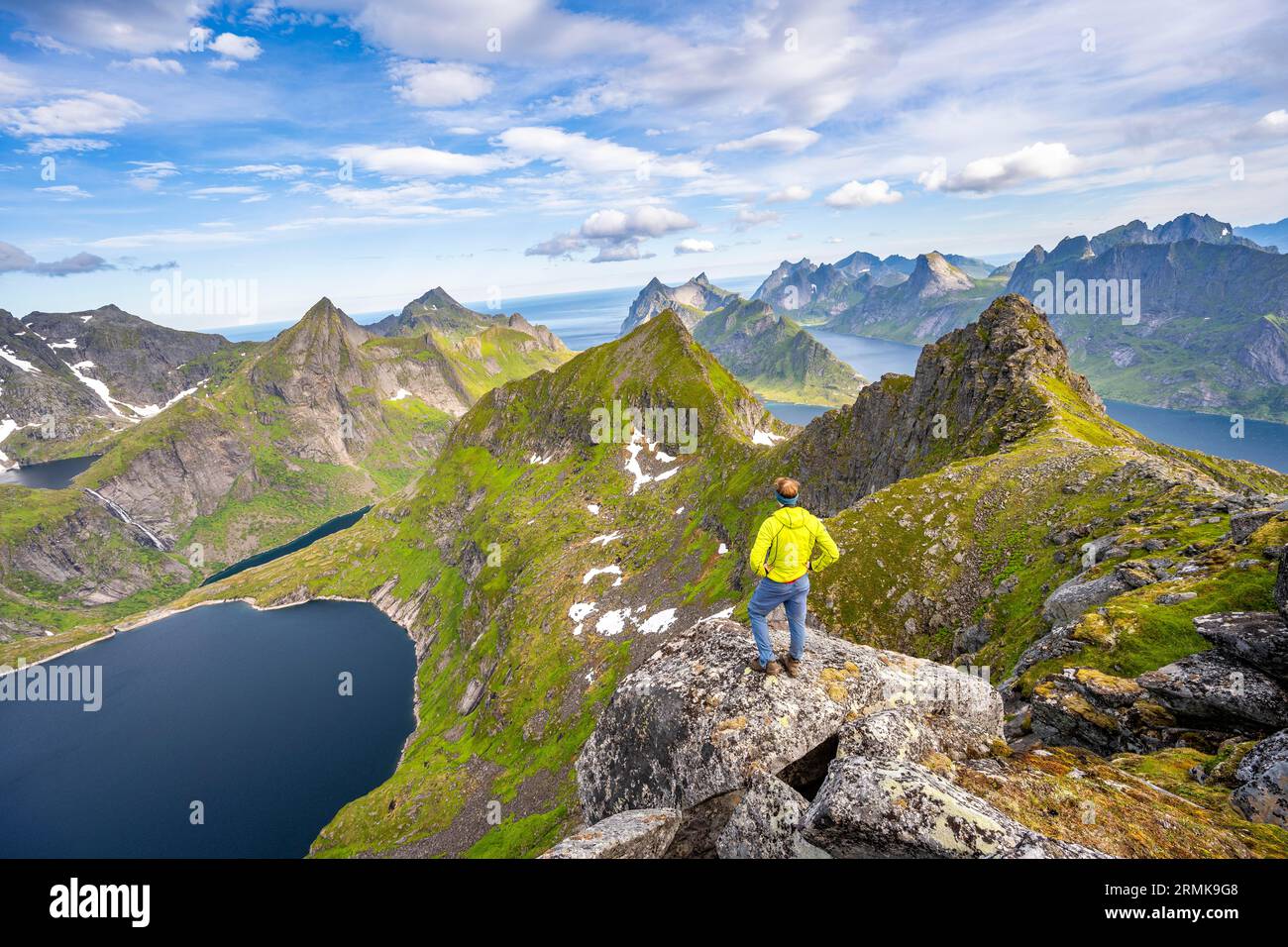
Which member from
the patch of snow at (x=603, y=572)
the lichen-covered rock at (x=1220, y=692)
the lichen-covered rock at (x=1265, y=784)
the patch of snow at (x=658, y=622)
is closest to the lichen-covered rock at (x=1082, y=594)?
the lichen-covered rock at (x=1220, y=692)

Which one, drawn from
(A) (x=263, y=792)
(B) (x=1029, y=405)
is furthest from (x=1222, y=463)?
(A) (x=263, y=792)

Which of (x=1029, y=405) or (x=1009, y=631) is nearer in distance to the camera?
(x=1009, y=631)

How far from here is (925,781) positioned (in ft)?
32.8

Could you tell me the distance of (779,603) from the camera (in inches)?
635

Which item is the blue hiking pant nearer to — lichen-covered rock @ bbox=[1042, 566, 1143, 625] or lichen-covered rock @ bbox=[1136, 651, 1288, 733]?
lichen-covered rock @ bbox=[1136, 651, 1288, 733]

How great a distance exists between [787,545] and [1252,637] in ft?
51.5

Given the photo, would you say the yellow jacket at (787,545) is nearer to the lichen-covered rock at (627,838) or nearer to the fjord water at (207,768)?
the lichen-covered rock at (627,838)

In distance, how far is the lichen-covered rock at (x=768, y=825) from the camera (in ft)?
36.3

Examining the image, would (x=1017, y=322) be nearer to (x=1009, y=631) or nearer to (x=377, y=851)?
(x=1009, y=631)

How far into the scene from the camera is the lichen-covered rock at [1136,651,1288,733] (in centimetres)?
1641

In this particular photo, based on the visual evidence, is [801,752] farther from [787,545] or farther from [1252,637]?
[1252,637]

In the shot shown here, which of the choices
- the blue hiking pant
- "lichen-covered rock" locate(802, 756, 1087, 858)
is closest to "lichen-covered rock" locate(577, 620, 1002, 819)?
the blue hiking pant
